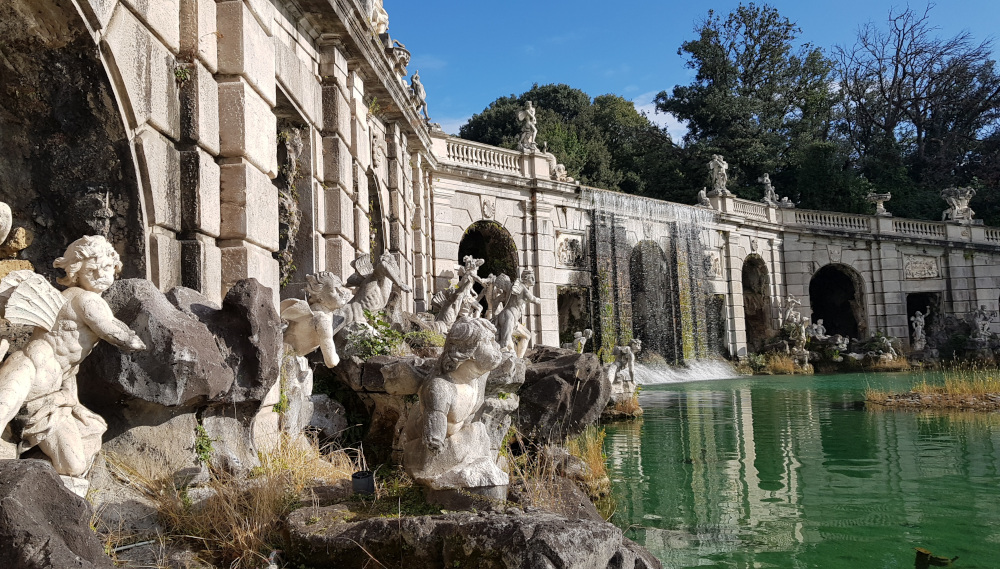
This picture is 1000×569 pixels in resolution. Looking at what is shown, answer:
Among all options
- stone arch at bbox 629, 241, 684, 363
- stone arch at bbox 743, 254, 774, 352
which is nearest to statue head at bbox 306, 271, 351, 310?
stone arch at bbox 629, 241, 684, 363

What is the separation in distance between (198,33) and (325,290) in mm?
2320

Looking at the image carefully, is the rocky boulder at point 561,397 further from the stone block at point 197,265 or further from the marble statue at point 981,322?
the marble statue at point 981,322

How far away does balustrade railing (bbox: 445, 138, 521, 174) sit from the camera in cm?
1902

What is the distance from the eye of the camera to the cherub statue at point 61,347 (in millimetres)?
3238

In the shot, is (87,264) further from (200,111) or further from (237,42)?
(237,42)

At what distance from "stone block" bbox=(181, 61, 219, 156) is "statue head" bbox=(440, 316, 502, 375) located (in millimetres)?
2824

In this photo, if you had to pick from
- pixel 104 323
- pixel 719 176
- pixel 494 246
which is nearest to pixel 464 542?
pixel 104 323

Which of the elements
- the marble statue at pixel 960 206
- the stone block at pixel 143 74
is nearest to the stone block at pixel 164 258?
the stone block at pixel 143 74

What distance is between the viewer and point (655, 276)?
23.7 m

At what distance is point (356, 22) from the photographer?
9367 mm

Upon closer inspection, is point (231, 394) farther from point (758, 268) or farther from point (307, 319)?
point (758, 268)

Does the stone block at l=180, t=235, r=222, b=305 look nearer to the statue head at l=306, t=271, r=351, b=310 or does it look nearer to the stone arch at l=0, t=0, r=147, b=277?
the stone arch at l=0, t=0, r=147, b=277

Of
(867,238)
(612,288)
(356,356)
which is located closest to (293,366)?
(356,356)

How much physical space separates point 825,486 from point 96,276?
21.0 feet
